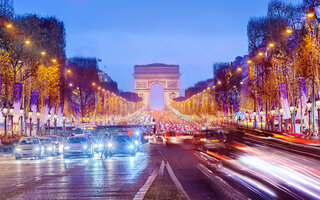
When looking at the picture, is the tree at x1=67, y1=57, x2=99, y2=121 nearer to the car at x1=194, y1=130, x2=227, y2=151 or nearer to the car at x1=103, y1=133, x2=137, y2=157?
the car at x1=103, y1=133, x2=137, y2=157

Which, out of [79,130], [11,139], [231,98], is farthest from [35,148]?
[231,98]

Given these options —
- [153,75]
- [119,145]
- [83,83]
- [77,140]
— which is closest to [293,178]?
[119,145]

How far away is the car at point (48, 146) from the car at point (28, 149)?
1.30m

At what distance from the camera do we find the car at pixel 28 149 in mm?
28375

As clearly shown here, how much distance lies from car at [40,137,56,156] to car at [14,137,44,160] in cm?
130

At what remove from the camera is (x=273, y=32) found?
4938 cm

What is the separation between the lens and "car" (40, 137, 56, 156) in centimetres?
3136

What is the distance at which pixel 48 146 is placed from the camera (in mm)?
31828

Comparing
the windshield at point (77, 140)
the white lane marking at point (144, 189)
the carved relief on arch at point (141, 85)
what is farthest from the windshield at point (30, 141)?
the carved relief on arch at point (141, 85)

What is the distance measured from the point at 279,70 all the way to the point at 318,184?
38815mm

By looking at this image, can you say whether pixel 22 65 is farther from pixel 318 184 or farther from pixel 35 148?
pixel 318 184

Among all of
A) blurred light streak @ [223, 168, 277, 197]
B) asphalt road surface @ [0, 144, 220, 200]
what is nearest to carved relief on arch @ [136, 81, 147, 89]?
blurred light streak @ [223, 168, 277, 197]

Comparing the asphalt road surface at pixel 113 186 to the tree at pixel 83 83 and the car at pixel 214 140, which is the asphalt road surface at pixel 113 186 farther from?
the tree at pixel 83 83

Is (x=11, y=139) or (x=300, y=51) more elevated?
(x=300, y=51)
